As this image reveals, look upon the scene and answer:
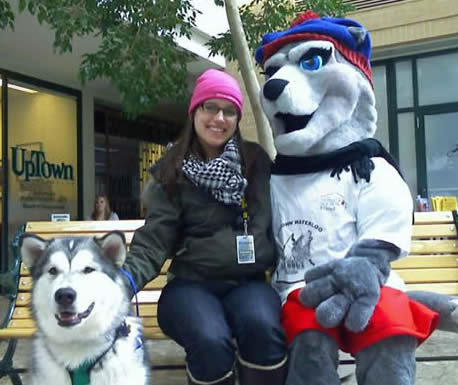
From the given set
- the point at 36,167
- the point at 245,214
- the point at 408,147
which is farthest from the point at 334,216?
the point at 408,147

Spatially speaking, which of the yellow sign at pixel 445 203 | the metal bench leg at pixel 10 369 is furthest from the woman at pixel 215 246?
the yellow sign at pixel 445 203

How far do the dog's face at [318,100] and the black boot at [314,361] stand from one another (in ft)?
2.95

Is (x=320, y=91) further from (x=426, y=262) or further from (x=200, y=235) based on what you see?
(x=426, y=262)

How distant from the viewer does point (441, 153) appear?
11.0 metres

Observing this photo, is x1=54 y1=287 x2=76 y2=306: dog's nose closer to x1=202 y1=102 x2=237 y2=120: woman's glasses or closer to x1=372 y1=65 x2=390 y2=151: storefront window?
x1=202 y1=102 x2=237 y2=120: woman's glasses

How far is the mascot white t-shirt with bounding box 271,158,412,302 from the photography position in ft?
8.61

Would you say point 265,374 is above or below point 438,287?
below

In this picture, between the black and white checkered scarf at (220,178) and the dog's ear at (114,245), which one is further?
the black and white checkered scarf at (220,178)

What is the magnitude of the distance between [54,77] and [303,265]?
9.03 m

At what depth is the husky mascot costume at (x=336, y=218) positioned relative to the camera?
7.82 ft

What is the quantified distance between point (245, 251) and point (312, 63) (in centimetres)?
97

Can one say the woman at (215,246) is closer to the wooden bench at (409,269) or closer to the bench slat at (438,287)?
the wooden bench at (409,269)

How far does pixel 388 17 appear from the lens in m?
10.7

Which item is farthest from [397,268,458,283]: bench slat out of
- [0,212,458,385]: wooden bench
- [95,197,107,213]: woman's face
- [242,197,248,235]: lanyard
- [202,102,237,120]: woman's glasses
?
[95,197,107,213]: woman's face
